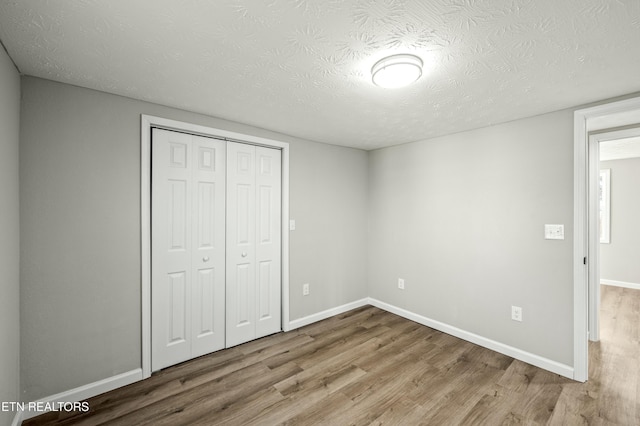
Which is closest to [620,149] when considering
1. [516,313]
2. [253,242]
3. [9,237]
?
[516,313]

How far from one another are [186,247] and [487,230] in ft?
9.81

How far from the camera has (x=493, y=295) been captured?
111 inches

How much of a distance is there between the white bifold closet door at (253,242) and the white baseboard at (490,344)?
1.66m

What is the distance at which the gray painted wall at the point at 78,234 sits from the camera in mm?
1854

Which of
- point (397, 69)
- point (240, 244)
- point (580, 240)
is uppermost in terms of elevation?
point (397, 69)

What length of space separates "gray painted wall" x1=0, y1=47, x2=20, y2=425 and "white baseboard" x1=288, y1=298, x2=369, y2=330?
87.3 inches

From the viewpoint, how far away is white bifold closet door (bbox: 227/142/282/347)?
2822 mm

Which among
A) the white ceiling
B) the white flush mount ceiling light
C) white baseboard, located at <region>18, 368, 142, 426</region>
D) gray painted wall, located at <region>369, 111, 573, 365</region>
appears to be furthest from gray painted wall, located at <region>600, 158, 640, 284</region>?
white baseboard, located at <region>18, 368, 142, 426</region>

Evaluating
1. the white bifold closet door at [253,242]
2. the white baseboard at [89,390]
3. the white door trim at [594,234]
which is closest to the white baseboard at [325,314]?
the white bifold closet door at [253,242]

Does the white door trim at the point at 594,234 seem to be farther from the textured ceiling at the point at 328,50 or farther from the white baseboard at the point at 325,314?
the white baseboard at the point at 325,314

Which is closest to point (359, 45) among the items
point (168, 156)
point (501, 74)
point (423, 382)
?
point (501, 74)

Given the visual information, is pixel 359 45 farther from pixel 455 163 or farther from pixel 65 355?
pixel 65 355

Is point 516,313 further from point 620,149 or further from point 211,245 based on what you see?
point 620,149

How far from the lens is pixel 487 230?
2.86 meters
